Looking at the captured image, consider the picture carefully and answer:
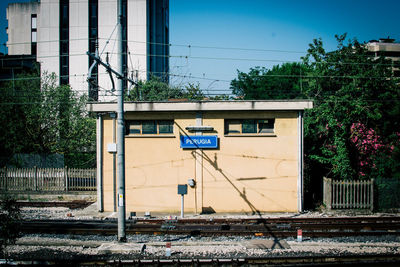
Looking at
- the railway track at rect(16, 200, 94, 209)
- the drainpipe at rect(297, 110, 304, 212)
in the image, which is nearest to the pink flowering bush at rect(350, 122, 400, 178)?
the drainpipe at rect(297, 110, 304, 212)

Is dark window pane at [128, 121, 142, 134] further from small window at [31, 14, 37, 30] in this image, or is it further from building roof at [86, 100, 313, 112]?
small window at [31, 14, 37, 30]

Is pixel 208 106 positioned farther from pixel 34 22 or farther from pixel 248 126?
pixel 34 22

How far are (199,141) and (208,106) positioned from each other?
1.68 m

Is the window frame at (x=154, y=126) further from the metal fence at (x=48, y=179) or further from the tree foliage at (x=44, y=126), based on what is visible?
the tree foliage at (x=44, y=126)

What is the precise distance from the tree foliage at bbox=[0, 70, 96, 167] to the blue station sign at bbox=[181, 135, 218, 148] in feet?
38.8

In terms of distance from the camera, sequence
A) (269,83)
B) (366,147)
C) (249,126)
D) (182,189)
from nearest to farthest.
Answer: (182,189)
(249,126)
(366,147)
(269,83)

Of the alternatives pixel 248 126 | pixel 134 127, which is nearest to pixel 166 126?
pixel 134 127

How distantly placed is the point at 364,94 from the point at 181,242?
57.7 feet

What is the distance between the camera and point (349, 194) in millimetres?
14031

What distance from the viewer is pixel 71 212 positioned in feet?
46.8

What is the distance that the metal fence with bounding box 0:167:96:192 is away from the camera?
60.5 ft

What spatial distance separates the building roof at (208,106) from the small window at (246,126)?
709 millimetres

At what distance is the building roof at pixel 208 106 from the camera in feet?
43.9

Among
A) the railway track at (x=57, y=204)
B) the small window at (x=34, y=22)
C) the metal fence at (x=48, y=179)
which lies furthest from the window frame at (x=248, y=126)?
the small window at (x=34, y=22)
